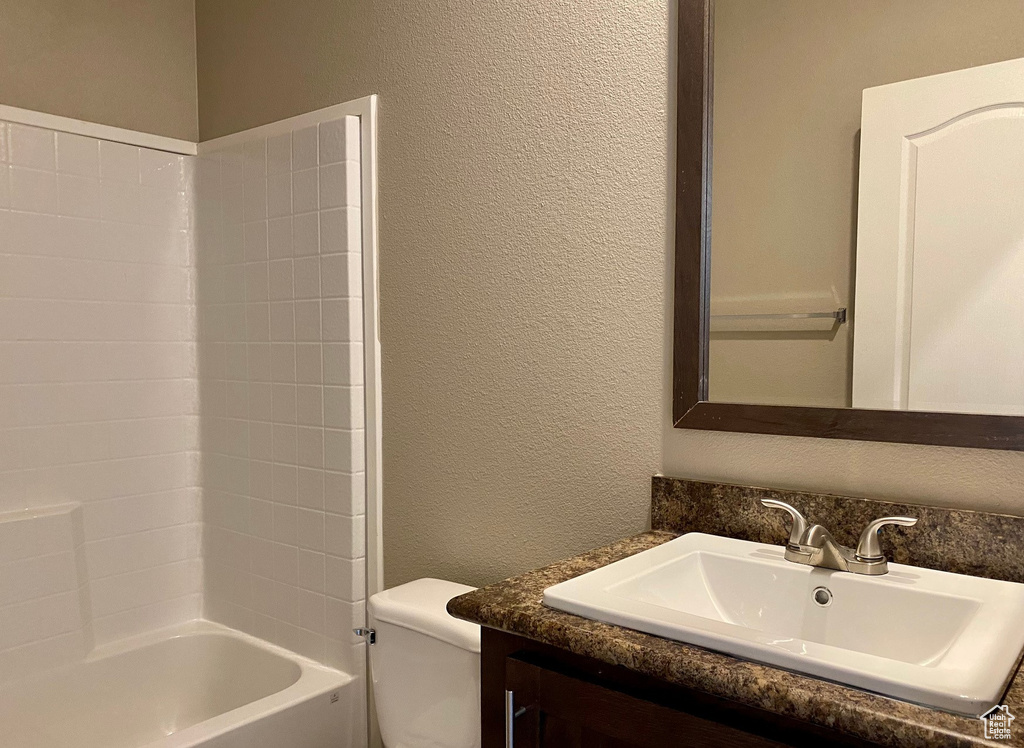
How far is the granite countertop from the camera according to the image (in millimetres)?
757

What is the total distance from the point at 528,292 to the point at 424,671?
30.8 inches

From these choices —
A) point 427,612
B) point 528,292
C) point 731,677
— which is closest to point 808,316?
point 528,292

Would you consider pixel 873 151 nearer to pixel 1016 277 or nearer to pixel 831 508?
pixel 1016 277

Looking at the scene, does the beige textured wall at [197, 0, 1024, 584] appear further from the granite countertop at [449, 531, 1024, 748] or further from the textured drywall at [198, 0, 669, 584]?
the granite countertop at [449, 531, 1024, 748]

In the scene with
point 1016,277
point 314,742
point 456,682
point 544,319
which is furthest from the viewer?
point 314,742

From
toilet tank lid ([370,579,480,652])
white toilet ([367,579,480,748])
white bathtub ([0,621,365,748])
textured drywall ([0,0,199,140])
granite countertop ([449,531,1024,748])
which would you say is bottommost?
white bathtub ([0,621,365,748])

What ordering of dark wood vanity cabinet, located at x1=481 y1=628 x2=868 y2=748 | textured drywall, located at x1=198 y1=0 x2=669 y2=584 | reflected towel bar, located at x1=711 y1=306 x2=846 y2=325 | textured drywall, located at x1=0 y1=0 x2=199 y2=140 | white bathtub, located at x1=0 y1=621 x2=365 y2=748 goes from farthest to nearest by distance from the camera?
1. textured drywall, located at x1=0 y1=0 x2=199 y2=140
2. white bathtub, located at x1=0 y1=621 x2=365 y2=748
3. textured drywall, located at x1=198 y1=0 x2=669 y2=584
4. reflected towel bar, located at x1=711 y1=306 x2=846 y2=325
5. dark wood vanity cabinet, located at x1=481 y1=628 x2=868 y2=748

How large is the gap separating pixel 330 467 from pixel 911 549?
1357mm

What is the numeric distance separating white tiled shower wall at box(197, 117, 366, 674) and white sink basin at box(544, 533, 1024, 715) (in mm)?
1010

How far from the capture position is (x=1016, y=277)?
117 cm

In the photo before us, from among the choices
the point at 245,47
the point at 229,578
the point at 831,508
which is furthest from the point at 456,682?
the point at 245,47

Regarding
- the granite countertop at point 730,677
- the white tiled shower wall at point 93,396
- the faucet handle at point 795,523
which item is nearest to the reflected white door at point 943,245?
the faucet handle at point 795,523

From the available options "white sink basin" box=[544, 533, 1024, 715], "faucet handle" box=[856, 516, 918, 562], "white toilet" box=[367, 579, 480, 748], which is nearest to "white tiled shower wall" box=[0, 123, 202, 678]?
"white toilet" box=[367, 579, 480, 748]

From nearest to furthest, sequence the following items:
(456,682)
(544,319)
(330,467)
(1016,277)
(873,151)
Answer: (1016,277), (873,151), (456,682), (544,319), (330,467)
